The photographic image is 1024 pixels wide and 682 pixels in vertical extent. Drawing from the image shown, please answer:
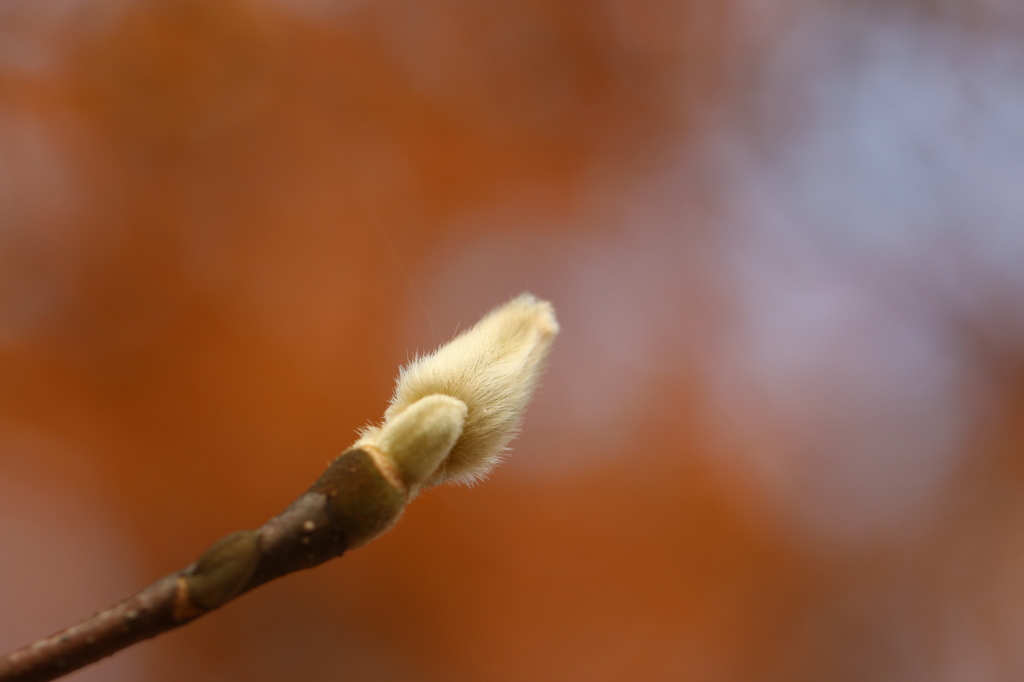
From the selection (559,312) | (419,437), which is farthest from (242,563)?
(559,312)

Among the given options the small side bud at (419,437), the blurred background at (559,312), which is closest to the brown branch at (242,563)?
the small side bud at (419,437)

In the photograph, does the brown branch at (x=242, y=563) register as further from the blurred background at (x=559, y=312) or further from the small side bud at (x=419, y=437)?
the blurred background at (x=559, y=312)

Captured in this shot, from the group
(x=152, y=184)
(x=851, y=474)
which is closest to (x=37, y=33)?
(x=152, y=184)

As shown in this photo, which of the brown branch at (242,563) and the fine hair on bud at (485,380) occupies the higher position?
the fine hair on bud at (485,380)

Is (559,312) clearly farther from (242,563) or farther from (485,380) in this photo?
(242,563)

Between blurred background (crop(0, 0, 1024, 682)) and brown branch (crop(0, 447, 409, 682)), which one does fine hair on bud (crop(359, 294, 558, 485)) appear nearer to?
brown branch (crop(0, 447, 409, 682))

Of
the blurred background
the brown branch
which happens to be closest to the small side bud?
the brown branch
